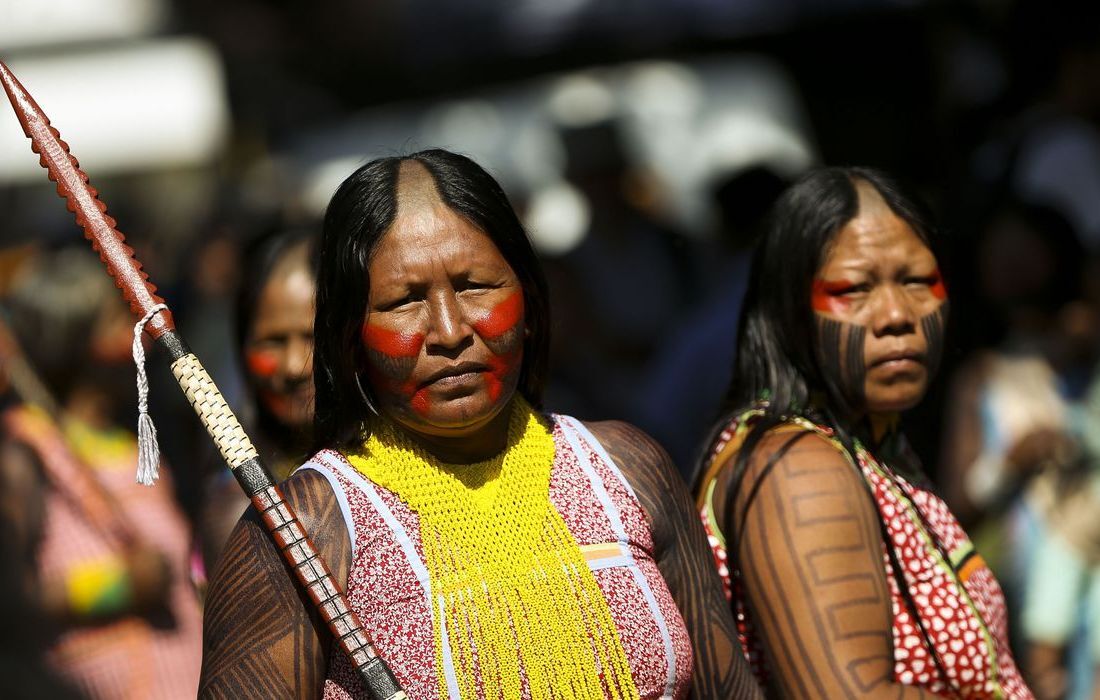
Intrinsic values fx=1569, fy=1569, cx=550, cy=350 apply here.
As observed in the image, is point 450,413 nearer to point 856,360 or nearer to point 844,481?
point 844,481

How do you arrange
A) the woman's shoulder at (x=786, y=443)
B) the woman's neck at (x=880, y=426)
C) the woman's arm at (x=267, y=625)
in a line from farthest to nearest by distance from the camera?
1. the woman's neck at (x=880, y=426)
2. the woman's shoulder at (x=786, y=443)
3. the woman's arm at (x=267, y=625)

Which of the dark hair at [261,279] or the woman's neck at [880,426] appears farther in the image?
the dark hair at [261,279]

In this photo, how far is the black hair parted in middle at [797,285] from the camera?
3.17 metres

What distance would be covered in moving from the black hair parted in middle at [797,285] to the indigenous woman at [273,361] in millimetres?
1053

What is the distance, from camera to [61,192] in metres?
2.63

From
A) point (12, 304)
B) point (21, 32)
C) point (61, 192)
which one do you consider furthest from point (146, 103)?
point (61, 192)

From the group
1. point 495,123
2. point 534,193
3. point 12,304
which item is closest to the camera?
point 12,304

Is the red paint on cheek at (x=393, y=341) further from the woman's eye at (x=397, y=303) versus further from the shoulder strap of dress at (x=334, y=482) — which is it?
the shoulder strap of dress at (x=334, y=482)

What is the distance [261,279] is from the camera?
392cm

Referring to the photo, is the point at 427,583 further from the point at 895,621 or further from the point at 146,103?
the point at 146,103

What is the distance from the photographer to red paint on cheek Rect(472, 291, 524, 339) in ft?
8.45

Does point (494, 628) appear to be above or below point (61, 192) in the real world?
below

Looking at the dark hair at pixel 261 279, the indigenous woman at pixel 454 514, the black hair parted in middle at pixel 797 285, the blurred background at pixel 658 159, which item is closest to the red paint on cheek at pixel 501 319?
the indigenous woman at pixel 454 514

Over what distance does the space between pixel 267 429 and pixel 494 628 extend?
5.03 feet
